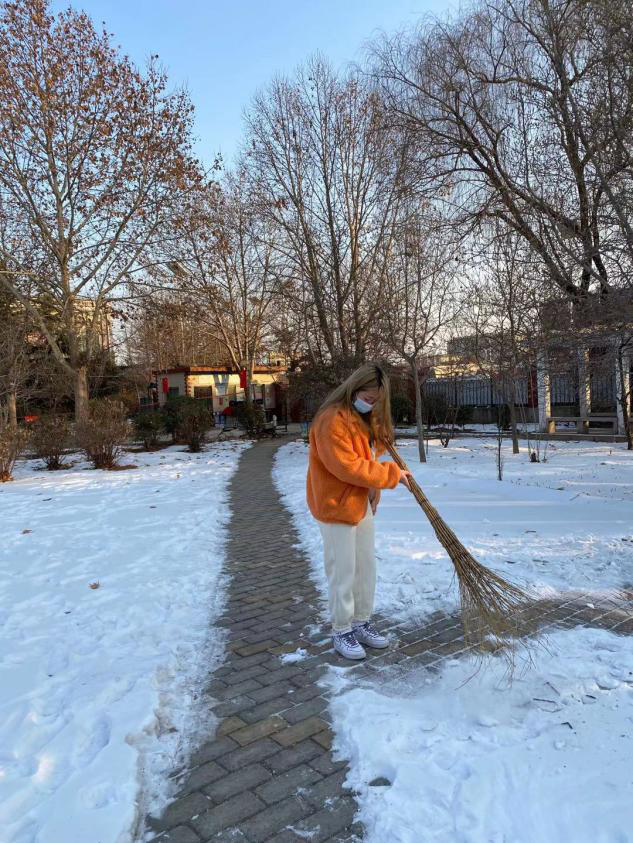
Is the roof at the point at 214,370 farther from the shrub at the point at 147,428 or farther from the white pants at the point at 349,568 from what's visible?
the white pants at the point at 349,568

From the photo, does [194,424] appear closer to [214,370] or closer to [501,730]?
[501,730]

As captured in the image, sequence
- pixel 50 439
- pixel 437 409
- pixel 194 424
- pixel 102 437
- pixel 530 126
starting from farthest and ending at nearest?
pixel 437 409
pixel 194 424
pixel 50 439
pixel 102 437
pixel 530 126

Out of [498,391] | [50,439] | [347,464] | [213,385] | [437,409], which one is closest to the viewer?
[347,464]

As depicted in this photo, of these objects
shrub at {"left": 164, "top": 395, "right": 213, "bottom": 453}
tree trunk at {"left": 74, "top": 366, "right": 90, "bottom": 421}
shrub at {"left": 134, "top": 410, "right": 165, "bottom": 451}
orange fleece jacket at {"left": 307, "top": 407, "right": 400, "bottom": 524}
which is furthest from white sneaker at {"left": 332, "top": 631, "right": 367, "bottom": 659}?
shrub at {"left": 134, "top": 410, "right": 165, "bottom": 451}

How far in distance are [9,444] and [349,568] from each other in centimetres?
1032

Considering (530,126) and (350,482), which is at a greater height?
(530,126)

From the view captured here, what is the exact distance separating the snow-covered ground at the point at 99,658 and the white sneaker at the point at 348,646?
763 millimetres

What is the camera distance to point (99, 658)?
3.57m

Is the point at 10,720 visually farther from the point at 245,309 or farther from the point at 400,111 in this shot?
the point at 245,309

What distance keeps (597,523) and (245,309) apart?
23.1 metres

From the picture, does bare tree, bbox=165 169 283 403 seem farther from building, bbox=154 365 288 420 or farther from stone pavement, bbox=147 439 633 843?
stone pavement, bbox=147 439 633 843

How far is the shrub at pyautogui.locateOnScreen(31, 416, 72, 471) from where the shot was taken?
1328cm

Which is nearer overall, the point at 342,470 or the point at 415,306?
the point at 342,470

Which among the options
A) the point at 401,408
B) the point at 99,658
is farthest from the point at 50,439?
the point at 401,408
